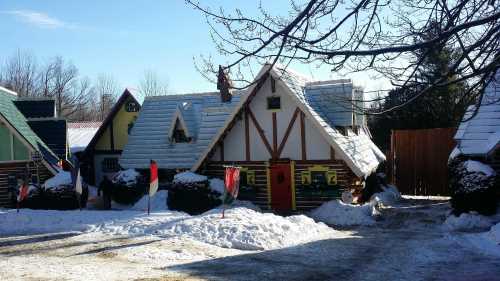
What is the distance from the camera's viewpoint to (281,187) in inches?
797

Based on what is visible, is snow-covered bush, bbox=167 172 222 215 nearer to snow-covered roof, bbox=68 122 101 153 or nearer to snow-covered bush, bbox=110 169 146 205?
snow-covered bush, bbox=110 169 146 205

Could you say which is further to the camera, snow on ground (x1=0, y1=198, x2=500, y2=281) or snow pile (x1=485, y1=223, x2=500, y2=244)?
snow pile (x1=485, y1=223, x2=500, y2=244)

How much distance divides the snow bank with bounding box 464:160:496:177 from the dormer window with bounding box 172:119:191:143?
1174 cm

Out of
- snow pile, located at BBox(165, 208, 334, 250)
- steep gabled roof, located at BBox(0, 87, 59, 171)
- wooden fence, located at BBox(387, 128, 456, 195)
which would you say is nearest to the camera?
snow pile, located at BBox(165, 208, 334, 250)

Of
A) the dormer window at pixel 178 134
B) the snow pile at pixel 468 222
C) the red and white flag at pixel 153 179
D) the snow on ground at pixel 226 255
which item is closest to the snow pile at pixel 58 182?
the snow on ground at pixel 226 255

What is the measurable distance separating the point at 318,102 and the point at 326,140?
2.39 metres

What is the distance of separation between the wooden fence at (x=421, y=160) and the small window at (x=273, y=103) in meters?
8.89

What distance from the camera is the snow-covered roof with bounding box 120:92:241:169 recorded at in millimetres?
22109

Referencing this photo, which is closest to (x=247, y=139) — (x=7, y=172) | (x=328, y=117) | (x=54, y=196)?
(x=328, y=117)

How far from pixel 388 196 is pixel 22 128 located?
1661cm

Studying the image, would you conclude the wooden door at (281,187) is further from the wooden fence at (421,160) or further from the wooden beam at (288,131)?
the wooden fence at (421,160)

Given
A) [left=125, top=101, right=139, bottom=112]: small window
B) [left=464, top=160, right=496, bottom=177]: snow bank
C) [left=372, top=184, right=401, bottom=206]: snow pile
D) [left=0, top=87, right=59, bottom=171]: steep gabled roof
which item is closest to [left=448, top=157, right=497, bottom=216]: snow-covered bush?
[left=464, top=160, right=496, bottom=177]: snow bank

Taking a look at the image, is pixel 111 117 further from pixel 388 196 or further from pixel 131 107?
pixel 388 196

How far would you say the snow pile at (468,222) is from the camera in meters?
15.4
